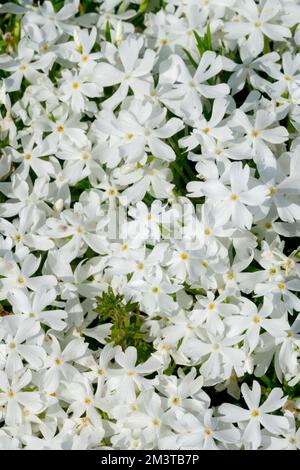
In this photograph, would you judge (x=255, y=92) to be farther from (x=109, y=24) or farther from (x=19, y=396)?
(x=19, y=396)

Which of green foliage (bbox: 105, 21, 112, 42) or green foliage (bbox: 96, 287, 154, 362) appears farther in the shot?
green foliage (bbox: 105, 21, 112, 42)

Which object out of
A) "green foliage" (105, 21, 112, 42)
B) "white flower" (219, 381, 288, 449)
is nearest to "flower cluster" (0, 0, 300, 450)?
"white flower" (219, 381, 288, 449)

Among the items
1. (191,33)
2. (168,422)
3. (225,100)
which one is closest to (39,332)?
(168,422)

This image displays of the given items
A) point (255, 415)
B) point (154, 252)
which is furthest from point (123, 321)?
point (255, 415)

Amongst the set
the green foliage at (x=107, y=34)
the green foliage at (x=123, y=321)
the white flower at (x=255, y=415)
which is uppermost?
the green foliage at (x=107, y=34)

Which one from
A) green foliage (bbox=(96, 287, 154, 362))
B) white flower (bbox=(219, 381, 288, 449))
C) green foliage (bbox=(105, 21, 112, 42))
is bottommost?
white flower (bbox=(219, 381, 288, 449))

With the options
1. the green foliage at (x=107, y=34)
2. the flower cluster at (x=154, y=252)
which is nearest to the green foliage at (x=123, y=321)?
the flower cluster at (x=154, y=252)

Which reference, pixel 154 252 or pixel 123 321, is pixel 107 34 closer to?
pixel 154 252

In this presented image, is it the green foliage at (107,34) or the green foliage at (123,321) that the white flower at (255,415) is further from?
the green foliage at (107,34)

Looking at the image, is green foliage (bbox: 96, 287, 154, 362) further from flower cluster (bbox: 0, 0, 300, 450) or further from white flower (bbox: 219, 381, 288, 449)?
white flower (bbox: 219, 381, 288, 449)
